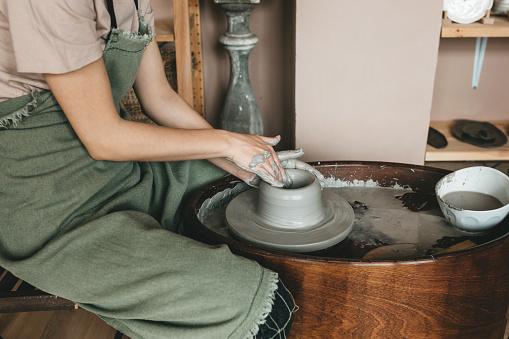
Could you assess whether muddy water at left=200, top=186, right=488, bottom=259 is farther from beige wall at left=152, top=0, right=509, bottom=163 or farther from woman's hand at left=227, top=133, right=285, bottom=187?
beige wall at left=152, top=0, right=509, bottom=163

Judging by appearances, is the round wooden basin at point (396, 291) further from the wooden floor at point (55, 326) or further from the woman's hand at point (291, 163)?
the wooden floor at point (55, 326)

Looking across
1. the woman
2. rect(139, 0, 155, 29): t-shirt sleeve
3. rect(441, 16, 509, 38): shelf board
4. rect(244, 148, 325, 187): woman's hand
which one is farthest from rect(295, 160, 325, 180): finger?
rect(441, 16, 509, 38): shelf board

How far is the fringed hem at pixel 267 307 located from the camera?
40.3 inches

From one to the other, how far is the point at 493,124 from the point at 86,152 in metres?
2.22

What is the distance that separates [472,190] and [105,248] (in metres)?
1.11

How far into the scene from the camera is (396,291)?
110cm

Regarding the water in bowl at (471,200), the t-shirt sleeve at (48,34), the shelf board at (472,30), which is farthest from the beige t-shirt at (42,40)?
the shelf board at (472,30)

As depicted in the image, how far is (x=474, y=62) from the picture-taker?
2.67m

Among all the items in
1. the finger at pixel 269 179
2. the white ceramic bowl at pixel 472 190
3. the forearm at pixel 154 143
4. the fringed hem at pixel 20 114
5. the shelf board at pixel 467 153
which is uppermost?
the fringed hem at pixel 20 114

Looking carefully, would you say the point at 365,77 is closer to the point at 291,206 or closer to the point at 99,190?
the point at 291,206

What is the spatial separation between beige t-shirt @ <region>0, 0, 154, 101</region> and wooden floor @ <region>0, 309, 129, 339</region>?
99 cm

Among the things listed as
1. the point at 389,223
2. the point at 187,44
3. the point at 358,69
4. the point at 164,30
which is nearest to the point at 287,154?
the point at 389,223

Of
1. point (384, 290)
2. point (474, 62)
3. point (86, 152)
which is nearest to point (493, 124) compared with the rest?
point (474, 62)

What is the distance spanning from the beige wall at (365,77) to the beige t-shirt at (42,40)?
1.11m
